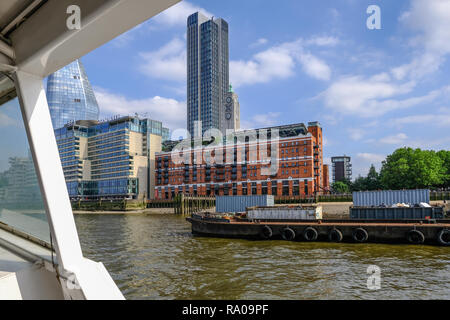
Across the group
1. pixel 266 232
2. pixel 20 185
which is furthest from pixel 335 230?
pixel 20 185

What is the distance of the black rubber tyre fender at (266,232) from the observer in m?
26.5

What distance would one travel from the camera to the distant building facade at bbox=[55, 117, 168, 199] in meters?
122

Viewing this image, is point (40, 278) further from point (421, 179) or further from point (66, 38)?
point (421, 179)

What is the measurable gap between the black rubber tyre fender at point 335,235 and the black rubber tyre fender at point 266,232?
494 cm

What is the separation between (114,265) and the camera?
17.2 meters

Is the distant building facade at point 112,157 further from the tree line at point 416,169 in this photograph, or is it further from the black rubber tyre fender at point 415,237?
the black rubber tyre fender at point 415,237

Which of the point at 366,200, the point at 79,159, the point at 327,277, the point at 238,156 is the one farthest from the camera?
the point at 79,159

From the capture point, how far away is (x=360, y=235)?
24.1 meters

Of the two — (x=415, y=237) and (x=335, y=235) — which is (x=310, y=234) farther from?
(x=415, y=237)

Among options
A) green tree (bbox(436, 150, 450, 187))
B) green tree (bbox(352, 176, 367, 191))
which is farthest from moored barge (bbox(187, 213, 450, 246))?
green tree (bbox(352, 176, 367, 191))

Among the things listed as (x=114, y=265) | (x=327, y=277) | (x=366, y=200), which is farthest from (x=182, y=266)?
(x=366, y=200)

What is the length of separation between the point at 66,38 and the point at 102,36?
435 mm

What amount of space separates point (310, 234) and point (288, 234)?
1836 millimetres

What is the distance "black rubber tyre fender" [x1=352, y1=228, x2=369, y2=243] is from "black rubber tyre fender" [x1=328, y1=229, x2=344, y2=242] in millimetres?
1001
